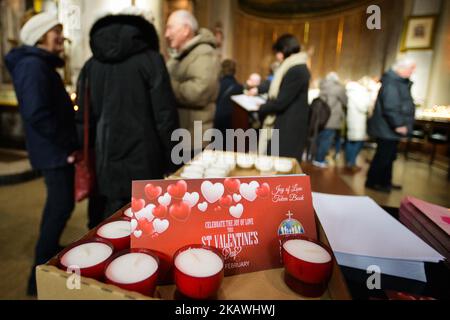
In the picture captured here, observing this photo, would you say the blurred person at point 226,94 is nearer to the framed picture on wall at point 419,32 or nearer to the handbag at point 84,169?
the handbag at point 84,169

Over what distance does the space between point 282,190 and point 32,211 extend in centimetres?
266

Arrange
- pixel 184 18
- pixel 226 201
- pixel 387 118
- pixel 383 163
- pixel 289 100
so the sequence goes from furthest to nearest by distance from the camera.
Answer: pixel 383 163
pixel 387 118
pixel 289 100
pixel 184 18
pixel 226 201

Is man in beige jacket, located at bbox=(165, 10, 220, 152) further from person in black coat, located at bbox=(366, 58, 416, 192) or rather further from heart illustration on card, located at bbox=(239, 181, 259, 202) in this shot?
person in black coat, located at bbox=(366, 58, 416, 192)

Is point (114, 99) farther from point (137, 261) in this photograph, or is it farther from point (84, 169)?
point (137, 261)

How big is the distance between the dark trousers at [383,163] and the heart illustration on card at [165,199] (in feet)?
9.66

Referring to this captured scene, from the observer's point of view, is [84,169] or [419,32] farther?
[84,169]

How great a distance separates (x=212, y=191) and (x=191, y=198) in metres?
0.04

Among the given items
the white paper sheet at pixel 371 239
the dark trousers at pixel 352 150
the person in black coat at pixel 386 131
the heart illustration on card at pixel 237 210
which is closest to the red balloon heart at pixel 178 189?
the heart illustration on card at pixel 237 210

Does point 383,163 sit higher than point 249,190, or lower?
lower

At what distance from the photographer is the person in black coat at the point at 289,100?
1.89m

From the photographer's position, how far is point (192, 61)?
1.77m

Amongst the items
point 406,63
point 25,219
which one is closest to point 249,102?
point 406,63

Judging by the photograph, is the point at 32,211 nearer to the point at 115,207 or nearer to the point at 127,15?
the point at 115,207
